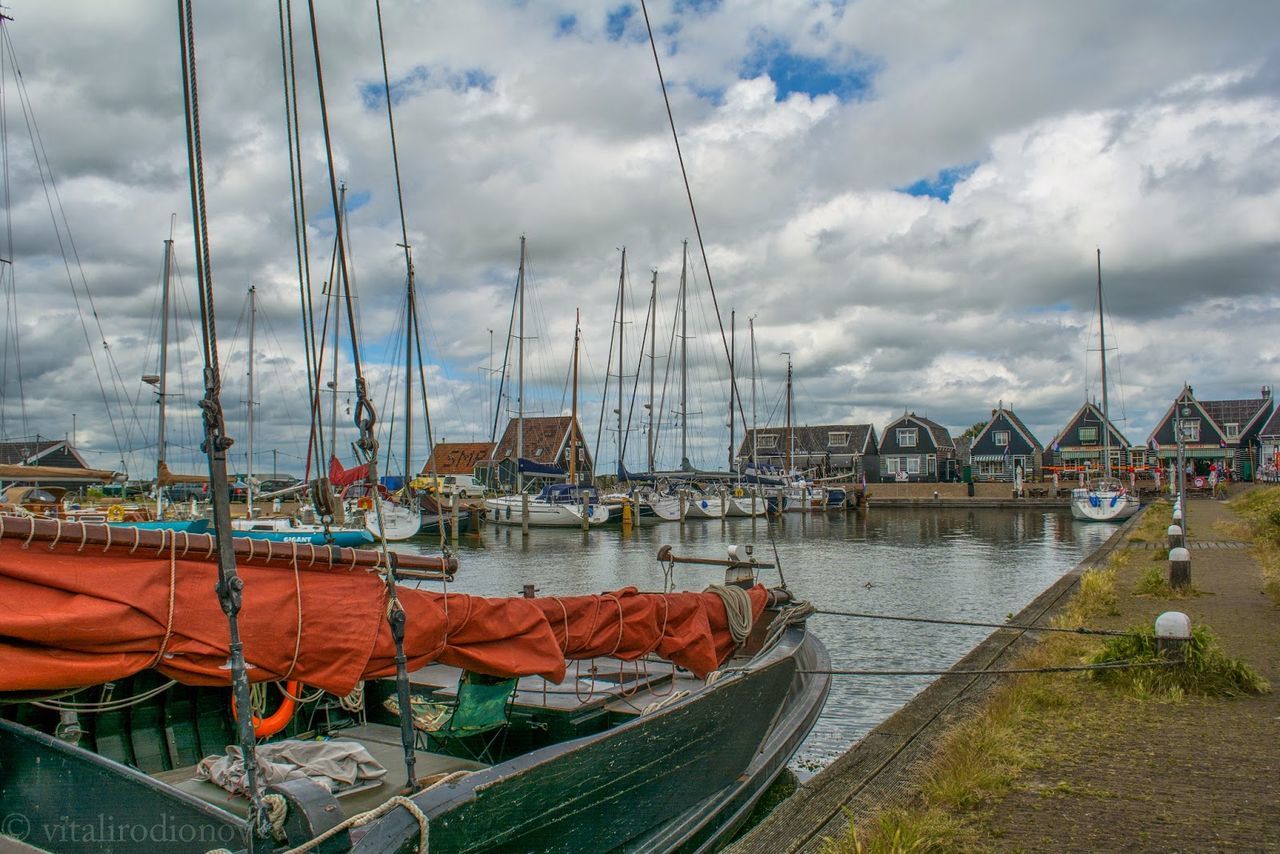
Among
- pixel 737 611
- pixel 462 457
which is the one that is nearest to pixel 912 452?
pixel 462 457

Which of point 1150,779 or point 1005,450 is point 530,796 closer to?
point 1150,779

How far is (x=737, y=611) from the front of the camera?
831 centimetres

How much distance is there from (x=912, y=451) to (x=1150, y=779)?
85.9 m

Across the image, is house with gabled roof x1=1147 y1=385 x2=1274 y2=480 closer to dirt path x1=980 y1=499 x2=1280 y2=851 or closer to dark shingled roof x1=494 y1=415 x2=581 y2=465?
dark shingled roof x1=494 y1=415 x2=581 y2=465

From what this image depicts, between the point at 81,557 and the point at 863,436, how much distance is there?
90152mm

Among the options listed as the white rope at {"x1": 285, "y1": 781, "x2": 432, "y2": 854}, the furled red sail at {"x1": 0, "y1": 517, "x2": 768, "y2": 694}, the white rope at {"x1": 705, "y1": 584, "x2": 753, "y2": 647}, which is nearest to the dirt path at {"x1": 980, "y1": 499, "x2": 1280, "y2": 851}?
the white rope at {"x1": 705, "y1": 584, "x2": 753, "y2": 647}

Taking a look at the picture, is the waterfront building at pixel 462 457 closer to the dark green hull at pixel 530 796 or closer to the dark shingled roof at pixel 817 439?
the dark shingled roof at pixel 817 439

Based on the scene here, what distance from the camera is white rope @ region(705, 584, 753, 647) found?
824cm

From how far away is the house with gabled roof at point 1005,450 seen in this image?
280ft

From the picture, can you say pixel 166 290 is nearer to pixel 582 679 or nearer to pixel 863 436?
pixel 582 679

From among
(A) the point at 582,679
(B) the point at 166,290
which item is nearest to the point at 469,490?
(B) the point at 166,290

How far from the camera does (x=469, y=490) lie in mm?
69938

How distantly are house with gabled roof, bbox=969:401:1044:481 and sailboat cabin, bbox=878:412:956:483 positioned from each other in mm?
3642

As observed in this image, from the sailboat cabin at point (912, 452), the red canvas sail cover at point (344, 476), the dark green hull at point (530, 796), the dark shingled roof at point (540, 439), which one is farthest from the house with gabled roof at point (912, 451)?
the dark green hull at point (530, 796)
